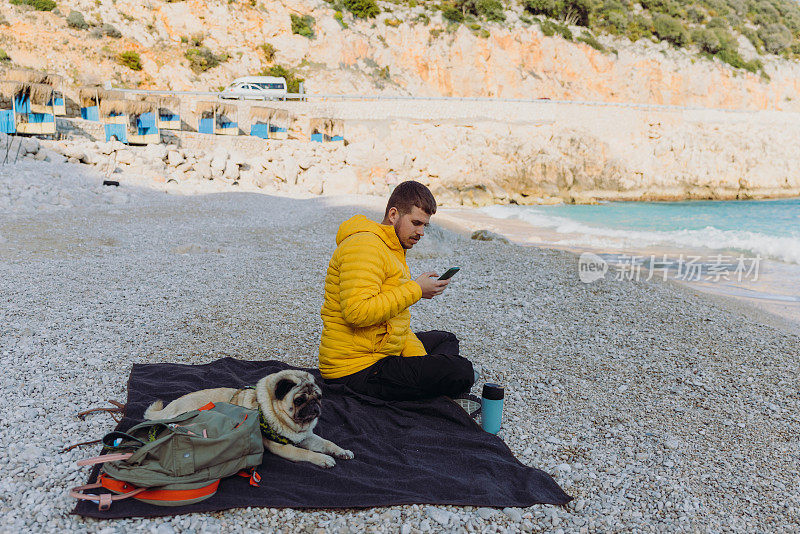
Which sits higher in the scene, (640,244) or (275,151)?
(275,151)

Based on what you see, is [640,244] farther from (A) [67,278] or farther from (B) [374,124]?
(B) [374,124]

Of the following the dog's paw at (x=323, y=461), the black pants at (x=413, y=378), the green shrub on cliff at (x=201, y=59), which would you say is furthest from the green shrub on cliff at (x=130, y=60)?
the dog's paw at (x=323, y=461)

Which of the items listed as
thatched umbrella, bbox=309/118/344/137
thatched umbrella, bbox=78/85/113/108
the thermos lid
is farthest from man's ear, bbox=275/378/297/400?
thatched umbrella, bbox=309/118/344/137

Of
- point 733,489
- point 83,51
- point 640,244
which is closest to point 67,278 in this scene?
point 733,489

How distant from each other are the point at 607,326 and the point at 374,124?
29976 millimetres

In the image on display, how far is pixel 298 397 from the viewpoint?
294 cm

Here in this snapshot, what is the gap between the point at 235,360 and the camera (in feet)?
15.3

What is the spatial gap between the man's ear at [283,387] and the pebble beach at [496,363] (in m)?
0.63

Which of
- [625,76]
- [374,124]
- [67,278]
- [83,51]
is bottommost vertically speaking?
[67,278]

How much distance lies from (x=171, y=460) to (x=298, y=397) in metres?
0.71

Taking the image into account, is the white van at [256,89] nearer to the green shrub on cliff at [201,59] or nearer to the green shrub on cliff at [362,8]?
the green shrub on cliff at [201,59]

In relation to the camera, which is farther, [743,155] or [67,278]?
[743,155]

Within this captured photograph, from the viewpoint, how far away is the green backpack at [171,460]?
8.47 feet

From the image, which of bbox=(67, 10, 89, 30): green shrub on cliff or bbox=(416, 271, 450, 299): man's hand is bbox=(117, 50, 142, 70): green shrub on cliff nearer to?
bbox=(67, 10, 89, 30): green shrub on cliff
